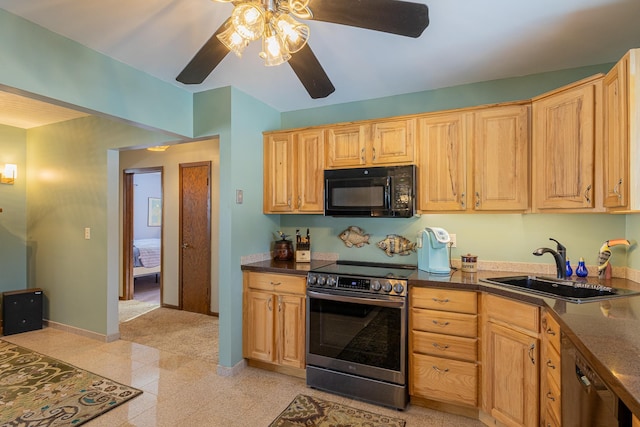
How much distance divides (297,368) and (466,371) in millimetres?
1332

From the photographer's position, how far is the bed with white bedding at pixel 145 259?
19.0 feet

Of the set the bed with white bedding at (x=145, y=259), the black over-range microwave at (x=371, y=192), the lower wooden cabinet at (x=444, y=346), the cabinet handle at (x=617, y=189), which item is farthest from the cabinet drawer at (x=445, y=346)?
the bed with white bedding at (x=145, y=259)

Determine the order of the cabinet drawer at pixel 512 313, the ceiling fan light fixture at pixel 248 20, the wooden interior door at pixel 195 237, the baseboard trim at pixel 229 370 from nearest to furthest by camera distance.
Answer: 1. the ceiling fan light fixture at pixel 248 20
2. the cabinet drawer at pixel 512 313
3. the baseboard trim at pixel 229 370
4. the wooden interior door at pixel 195 237

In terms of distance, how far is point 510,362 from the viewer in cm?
197

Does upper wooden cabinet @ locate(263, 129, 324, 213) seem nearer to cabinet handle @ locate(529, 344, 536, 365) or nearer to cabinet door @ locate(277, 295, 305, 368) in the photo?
cabinet door @ locate(277, 295, 305, 368)

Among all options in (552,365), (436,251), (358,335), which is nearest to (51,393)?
(358,335)

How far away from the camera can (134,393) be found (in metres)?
2.50

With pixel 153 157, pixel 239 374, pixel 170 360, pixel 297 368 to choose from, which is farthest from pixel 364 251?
pixel 153 157

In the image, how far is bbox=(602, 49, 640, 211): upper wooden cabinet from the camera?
5.40ft

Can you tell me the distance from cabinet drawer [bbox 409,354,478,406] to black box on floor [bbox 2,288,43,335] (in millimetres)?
4287

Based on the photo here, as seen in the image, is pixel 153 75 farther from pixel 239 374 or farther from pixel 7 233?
pixel 7 233

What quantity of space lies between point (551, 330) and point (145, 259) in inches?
240

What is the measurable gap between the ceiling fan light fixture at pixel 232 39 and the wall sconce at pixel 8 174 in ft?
13.7

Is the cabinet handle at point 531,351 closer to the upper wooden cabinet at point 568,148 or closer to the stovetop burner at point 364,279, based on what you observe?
the stovetop burner at point 364,279
